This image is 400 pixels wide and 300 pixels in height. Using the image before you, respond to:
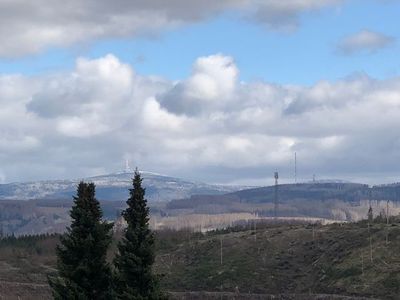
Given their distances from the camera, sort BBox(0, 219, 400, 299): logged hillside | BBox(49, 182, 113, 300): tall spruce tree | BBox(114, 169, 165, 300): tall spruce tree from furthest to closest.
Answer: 1. BBox(0, 219, 400, 299): logged hillside
2. BBox(49, 182, 113, 300): tall spruce tree
3. BBox(114, 169, 165, 300): tall spruce tree

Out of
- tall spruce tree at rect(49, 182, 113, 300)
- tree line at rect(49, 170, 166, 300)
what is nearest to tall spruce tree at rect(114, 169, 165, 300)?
tree line at rect(49, 170, 166, 300)

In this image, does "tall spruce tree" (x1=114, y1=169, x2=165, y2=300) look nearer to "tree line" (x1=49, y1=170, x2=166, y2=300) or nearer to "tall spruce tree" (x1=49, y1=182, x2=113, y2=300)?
"tree line" (x1=49, y1=170, x2=166, y2=300)

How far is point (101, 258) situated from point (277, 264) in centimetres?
9239

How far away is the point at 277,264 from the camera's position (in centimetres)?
14175

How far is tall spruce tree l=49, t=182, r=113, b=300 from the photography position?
5184cm

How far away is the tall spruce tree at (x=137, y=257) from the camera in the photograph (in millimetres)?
51594

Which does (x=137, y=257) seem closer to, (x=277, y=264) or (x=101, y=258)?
(x=101, y=258)

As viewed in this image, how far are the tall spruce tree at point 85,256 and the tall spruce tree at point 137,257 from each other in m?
1.18

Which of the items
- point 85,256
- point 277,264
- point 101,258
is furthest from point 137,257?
point 277,264

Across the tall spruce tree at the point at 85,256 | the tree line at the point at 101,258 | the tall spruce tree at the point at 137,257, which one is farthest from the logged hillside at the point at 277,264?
the tall spruce tree at the point at 85,256

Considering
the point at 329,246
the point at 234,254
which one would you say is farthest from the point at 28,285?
the point at 329,246

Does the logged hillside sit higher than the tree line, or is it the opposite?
the tree line

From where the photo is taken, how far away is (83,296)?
51.3m

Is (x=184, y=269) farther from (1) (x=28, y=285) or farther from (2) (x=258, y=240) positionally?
(1) (x=28, y=285)
